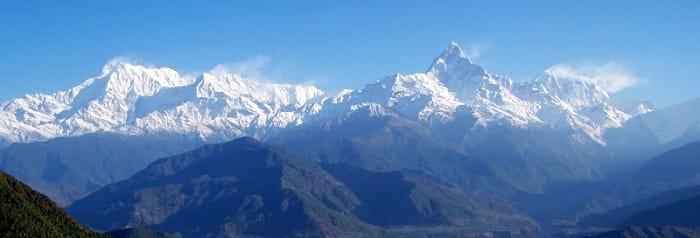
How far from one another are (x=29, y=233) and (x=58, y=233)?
1021cm

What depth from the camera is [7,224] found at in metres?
187

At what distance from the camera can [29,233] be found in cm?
18538

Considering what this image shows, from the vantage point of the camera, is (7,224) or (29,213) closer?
(7,224)

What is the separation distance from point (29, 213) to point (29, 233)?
1429 centimetres

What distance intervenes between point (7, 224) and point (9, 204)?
443 inches

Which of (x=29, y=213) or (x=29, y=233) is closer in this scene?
(x=29, y=233)

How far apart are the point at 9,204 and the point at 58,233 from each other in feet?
36.8

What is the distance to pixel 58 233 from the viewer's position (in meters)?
195

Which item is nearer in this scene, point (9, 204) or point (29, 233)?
point (29, 233)

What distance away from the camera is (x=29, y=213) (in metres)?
199

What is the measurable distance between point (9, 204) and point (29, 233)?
48.1 ft

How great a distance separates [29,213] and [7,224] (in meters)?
12.0

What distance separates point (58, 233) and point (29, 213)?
8120 mm
